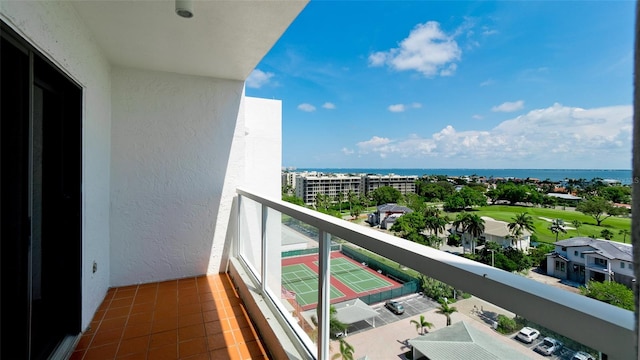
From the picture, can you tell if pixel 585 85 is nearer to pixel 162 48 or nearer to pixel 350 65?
pixel 162 48

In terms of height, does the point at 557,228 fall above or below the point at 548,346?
above

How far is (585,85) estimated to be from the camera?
2.21m

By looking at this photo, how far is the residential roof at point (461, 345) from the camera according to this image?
80cm

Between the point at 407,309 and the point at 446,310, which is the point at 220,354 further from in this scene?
the point at 446,310

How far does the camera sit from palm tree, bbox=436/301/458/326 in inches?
37.5

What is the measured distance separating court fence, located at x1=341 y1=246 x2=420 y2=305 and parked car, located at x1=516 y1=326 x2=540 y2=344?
1.20 feet

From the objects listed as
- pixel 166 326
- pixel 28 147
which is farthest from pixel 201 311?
pixel 28 147

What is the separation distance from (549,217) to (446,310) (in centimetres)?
80

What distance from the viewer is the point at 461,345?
0.91 meters

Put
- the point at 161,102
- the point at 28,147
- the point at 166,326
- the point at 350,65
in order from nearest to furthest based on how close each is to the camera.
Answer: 1. the point at 28,147
2. the point at 166,326
3. the point at 161,102
4. the point at 350,65

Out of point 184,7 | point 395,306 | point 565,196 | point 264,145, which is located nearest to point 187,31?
point 184,7

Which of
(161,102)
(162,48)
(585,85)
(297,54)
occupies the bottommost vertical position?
(585,85)

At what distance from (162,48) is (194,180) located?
1.70 metres

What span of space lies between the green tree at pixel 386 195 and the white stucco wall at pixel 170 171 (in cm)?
220
